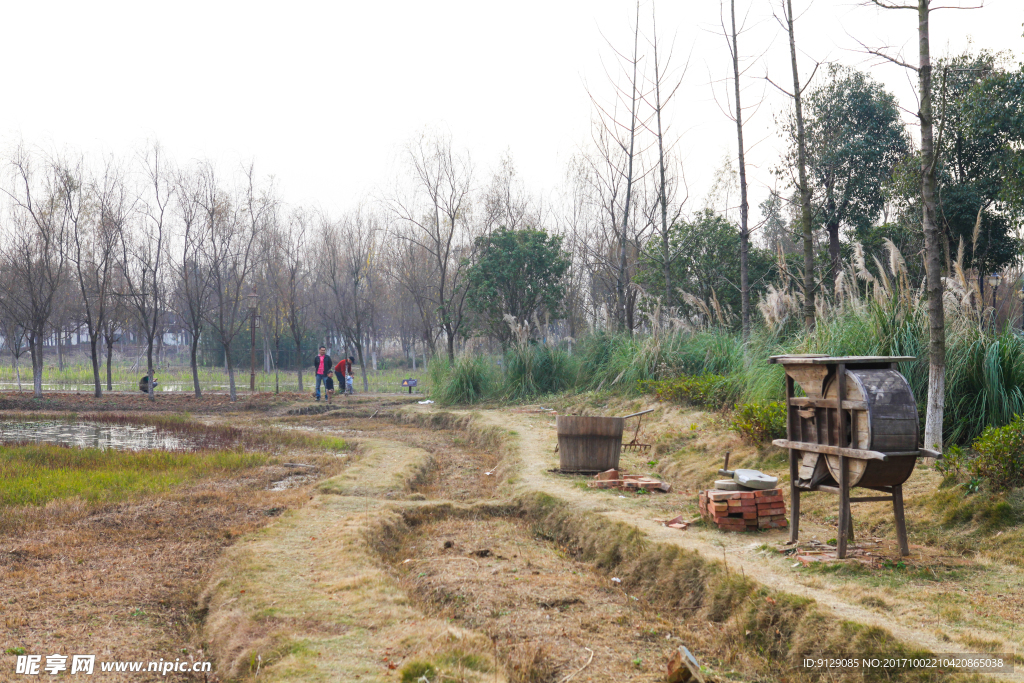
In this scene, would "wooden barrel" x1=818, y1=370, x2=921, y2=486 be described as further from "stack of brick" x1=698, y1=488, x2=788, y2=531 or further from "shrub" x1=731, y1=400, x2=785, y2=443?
"shrub" x1=731, y1=400, x2=785, y2=443

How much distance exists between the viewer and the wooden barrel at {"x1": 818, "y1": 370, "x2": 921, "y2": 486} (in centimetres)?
437

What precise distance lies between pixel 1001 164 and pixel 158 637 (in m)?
16.5

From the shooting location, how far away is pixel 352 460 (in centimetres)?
1123

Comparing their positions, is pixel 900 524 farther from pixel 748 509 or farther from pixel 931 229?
pixel 931 229

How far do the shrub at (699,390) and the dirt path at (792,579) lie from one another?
3.12 meters

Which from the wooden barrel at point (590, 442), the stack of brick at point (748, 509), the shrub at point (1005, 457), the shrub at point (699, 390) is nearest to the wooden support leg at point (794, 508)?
the stack of brick at point (748, 509)

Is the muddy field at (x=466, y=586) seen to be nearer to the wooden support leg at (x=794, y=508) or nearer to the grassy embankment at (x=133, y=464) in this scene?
the wooden support leg at (x=794, y=508)

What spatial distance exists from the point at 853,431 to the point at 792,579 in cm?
106

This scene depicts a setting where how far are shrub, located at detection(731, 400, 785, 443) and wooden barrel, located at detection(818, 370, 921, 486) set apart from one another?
9.85 ft

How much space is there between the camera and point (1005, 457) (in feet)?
16.8

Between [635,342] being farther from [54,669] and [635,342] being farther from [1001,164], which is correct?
[54,669]

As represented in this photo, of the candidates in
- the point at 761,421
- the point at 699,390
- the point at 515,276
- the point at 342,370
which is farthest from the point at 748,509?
the point at 342,370

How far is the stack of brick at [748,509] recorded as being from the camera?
5.74 meters

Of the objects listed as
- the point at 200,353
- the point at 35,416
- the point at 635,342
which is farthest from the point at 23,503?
the point at 200,353
